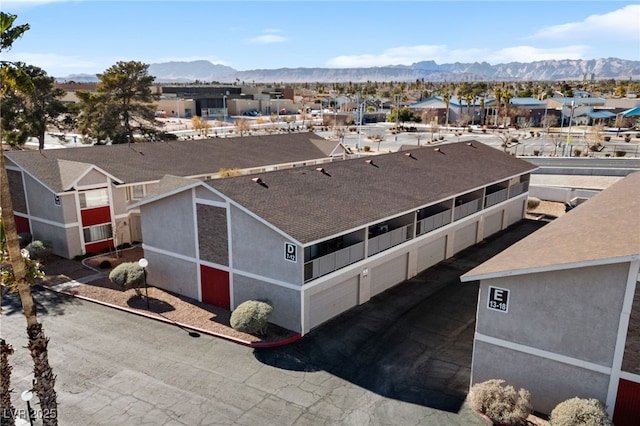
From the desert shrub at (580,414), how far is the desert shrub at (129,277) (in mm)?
21079

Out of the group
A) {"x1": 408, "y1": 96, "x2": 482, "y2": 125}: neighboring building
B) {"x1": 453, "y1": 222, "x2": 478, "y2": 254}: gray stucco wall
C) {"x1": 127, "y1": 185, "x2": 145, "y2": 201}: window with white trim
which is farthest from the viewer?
{"x1": 408, "y1": 96, "x2": 482, "y2": 125}: neighboring building

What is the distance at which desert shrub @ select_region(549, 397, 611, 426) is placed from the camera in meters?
14.5

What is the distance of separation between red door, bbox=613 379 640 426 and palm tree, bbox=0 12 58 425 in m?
17.0

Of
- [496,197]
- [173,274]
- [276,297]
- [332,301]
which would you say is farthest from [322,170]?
[496,197]

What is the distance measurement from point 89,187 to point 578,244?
30.2 meters

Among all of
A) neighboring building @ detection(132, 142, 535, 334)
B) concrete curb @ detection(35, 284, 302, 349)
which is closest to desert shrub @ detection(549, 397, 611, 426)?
neighboring building @ detection(132, 142, 535, 334)

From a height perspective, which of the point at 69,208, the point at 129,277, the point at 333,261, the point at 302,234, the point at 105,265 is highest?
the point at 302,234

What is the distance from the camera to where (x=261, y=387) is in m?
18.6

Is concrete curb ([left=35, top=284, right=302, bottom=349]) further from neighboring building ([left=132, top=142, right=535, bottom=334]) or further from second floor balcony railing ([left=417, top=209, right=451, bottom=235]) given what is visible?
second floor balcony railing ([left=417, top=209, right=451, bottom=235])

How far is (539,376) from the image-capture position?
54.7 ft

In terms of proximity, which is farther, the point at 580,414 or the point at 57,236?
the point at 57,236

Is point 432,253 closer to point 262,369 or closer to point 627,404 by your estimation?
point 262,369

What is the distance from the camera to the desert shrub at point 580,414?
47.6 feet

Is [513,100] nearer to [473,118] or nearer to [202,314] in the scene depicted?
[473,118]
